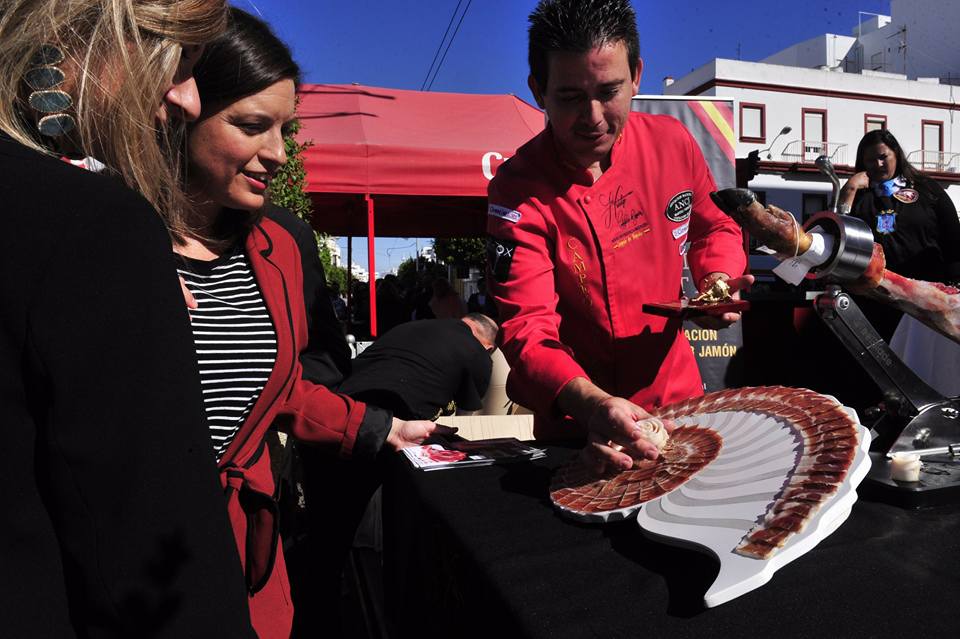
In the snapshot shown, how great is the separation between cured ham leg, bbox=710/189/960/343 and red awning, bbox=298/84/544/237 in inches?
168

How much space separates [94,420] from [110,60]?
1.30ft

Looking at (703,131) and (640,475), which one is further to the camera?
(703,131)

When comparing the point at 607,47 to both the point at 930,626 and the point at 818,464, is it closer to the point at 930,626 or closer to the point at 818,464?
the point at 818,464

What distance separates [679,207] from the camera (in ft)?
5.69

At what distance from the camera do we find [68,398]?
1.85 ft

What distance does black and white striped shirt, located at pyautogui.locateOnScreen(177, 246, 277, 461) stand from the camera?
4.01ft

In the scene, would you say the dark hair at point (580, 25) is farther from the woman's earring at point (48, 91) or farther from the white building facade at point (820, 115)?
the white building facade at point (820, 115)

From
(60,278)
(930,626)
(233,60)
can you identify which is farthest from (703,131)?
(60,278)

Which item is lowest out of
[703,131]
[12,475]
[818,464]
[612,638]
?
[612,638]

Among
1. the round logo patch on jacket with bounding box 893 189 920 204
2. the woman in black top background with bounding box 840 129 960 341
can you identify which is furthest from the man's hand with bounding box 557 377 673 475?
the round logo patch on jacket with bounding box 893 189 920 204

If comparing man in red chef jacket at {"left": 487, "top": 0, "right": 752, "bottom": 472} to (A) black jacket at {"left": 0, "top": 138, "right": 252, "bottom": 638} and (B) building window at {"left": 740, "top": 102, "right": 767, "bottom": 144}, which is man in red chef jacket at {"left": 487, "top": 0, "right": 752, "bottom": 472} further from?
(B) building window at {"left": 740, "top": 102, "right": 767, "bottom": 144}

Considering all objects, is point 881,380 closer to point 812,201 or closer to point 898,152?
point 898,152

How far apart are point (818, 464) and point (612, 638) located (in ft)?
1.47

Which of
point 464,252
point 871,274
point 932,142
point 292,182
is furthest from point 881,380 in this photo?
point 932,142
